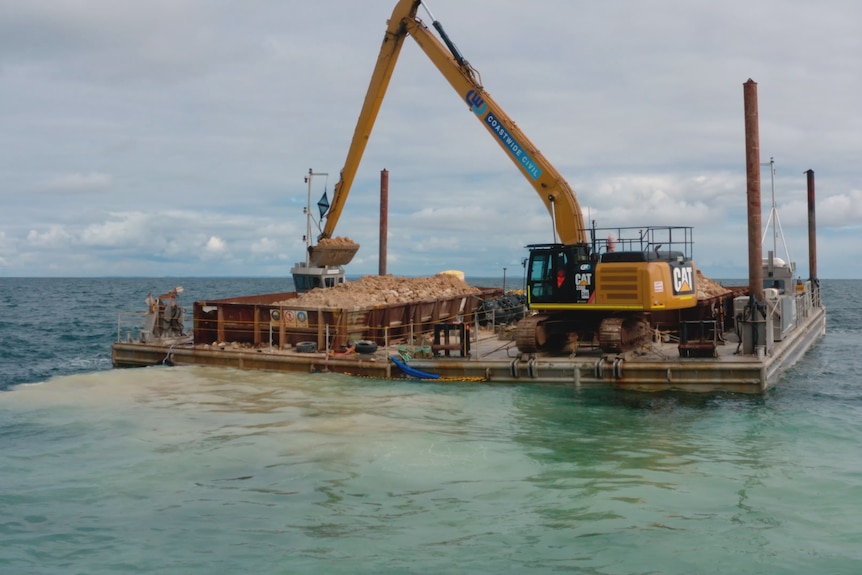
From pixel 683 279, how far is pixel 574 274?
325cm

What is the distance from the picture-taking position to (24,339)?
39625mm

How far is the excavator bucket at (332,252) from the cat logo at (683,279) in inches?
558

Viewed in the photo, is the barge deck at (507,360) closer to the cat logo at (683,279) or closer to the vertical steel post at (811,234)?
the cat logo at (683,279)

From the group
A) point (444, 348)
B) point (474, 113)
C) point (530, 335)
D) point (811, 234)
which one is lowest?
point (444, 348)

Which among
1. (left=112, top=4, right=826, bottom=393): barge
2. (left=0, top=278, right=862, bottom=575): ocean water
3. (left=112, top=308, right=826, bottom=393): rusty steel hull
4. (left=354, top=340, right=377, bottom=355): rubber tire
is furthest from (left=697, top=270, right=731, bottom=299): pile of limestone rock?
(left=354, top=340, right=377, bottom=355): rubber tire

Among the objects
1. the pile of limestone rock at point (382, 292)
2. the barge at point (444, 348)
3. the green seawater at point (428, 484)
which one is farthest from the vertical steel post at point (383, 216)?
the green seawater at point (428, 484)

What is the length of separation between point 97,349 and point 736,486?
30987 mm

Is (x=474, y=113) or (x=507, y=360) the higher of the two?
(x=474, y=113)

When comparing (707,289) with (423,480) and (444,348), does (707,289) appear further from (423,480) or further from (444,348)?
(423,480)

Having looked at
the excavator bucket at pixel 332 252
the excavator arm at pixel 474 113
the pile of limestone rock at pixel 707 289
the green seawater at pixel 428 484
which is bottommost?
the green seawater at pixel 428 484

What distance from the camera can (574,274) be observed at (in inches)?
828

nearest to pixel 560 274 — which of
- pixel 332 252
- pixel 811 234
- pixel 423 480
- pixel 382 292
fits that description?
pixel 382 292

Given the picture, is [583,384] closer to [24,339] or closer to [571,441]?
[571,441]

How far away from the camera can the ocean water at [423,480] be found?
31.4ft
